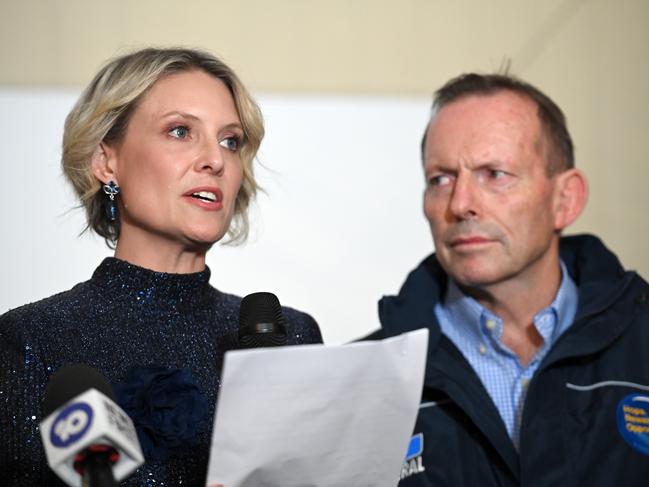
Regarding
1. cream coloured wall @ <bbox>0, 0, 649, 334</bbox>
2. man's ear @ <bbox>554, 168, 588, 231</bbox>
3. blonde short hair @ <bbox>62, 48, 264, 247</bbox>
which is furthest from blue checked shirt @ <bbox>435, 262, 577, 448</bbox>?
cream coloured wall @ <bbox>0, 0, 649, 334</bbox>

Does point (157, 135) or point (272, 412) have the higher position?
point (157, 135)

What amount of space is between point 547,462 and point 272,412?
3.65ft

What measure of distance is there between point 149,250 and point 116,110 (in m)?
0.33

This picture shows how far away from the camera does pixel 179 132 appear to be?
2.04m

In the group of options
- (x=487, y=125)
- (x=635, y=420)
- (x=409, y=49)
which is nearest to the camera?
(x=635, y=420)

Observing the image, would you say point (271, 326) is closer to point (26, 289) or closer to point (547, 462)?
point (547, 462)

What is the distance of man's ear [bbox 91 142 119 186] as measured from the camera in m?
2.12

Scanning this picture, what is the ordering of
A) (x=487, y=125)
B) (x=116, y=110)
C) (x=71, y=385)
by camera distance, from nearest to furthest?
(x=71, y=385)
(x=116, y=110)
(x=487, y=125)

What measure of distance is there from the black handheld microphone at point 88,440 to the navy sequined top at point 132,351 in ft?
1.77

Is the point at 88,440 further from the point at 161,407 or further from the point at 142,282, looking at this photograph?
the point at 142,282

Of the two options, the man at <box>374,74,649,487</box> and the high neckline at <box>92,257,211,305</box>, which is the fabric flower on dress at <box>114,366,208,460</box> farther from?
the man at <box>374,74,649,487</box>

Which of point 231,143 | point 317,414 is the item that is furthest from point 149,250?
point 317,414

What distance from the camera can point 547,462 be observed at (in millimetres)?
2258

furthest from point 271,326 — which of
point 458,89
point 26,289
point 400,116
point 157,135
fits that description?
point 400,116
